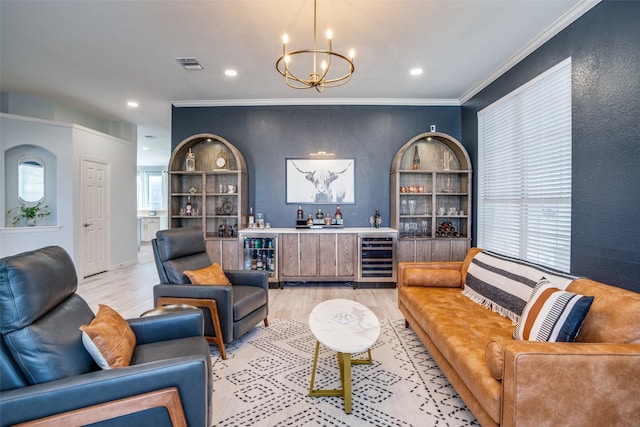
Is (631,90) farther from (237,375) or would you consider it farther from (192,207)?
(192,207)

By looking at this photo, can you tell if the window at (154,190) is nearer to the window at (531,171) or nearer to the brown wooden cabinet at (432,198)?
the brown wooden cabinet at (432,198)

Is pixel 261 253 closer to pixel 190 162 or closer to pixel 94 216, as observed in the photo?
pixel 190 162

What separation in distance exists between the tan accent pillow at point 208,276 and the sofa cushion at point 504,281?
2.24 metres

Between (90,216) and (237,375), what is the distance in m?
4.85

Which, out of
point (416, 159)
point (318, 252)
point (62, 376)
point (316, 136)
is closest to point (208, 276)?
point (62, 376)

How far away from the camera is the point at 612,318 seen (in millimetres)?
1501

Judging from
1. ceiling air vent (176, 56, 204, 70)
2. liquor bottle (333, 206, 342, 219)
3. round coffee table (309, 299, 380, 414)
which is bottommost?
round coffee table (309, 299, 380, 414)

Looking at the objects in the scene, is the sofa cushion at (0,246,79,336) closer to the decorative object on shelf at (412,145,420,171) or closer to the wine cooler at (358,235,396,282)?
the wine cooler at (358,235,396,282)

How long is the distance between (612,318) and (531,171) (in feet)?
7.37

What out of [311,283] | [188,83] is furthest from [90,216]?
[311,283]

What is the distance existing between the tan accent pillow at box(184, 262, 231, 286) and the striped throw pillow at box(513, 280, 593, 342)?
2.33 m

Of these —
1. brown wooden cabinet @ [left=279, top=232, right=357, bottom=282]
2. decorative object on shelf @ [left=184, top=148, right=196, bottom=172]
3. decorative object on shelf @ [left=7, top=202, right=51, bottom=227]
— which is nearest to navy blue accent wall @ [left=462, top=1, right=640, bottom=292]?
brown wooden cabinet @ [left=279, top=232, right=357, bottom=282]

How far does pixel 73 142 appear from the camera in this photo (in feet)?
16.5

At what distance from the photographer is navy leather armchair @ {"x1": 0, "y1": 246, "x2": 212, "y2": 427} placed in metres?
1.14
